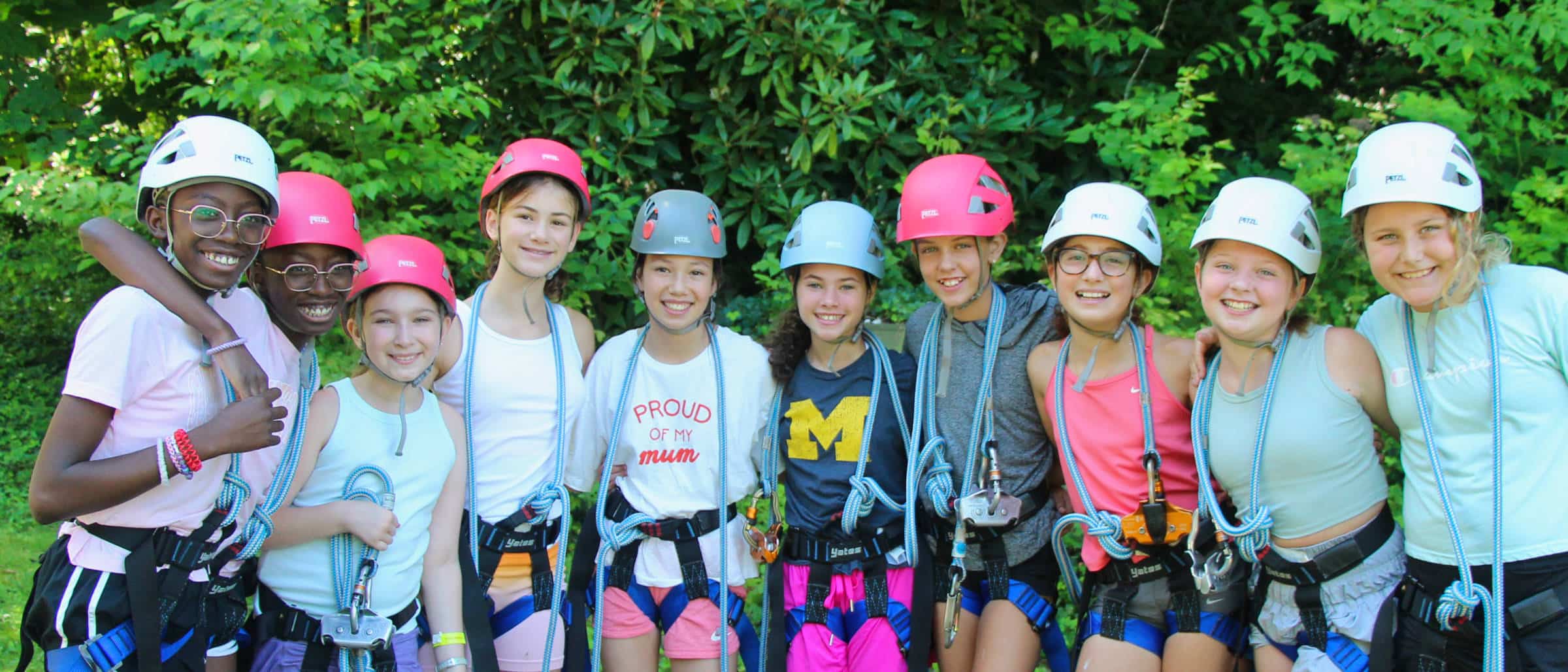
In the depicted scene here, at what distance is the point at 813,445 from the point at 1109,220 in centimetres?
124

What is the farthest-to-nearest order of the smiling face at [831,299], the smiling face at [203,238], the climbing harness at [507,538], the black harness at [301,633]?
1. the smiling face at [831,299]
2. the climbing harness at [507,538]
3. the black harness at [301,633]
4. the smiling face at [203,238]

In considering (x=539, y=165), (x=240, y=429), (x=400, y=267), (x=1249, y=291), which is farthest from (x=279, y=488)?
(x=1249, y=291)

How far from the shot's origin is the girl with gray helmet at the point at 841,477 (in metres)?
3.69

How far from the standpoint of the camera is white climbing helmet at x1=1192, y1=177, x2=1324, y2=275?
10.6 ft

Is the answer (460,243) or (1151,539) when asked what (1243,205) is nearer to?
(1151,539)

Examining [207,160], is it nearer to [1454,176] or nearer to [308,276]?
[308,276]

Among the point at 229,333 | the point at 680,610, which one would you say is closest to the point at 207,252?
the point at 229,333

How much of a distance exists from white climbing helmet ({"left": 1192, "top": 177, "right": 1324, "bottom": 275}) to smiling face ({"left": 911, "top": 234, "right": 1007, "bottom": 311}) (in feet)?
2.53

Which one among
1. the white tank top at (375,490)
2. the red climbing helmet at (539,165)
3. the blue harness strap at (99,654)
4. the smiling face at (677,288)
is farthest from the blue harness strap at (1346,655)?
the blue harness strap at (99,654)

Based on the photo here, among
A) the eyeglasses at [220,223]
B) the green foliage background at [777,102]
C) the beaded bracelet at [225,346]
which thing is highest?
the green foliage background at [777,102]

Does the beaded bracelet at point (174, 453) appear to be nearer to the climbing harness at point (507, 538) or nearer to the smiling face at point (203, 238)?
the smiling face at point (203, 238)

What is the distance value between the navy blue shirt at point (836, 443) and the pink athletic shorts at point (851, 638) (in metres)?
0.19

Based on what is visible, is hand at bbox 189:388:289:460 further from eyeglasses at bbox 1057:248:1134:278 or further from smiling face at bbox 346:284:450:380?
eyeglasses at bbox 1057:248:1134:278

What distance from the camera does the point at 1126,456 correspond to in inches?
136
